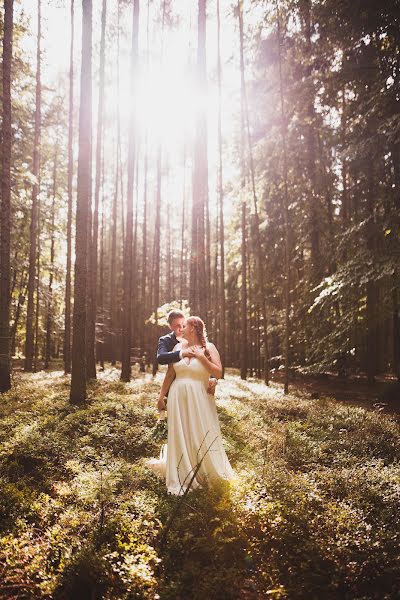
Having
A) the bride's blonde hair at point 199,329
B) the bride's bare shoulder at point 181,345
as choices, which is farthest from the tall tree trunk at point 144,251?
the bride's blonde hair at point 199,329

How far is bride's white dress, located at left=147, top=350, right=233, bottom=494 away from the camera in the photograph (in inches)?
215

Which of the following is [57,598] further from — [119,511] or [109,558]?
[119,511]

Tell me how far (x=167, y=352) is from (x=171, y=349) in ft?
1.35

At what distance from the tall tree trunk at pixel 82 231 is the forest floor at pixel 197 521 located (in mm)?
2290

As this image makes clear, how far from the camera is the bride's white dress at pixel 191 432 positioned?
545cm

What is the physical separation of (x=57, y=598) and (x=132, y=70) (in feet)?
49.0

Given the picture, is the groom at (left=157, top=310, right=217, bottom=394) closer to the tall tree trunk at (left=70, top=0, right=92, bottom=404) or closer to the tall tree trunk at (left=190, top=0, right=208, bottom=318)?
the tall tree trunk at (left=70, top=0, right=92, bottom=404)

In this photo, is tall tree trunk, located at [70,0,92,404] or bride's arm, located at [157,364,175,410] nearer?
bride's arm, located at [157,364,175,410]

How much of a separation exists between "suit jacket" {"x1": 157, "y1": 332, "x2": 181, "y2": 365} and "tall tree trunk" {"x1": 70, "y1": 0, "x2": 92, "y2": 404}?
4409mm

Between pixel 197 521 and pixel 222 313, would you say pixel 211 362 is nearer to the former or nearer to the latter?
pixel 197 521

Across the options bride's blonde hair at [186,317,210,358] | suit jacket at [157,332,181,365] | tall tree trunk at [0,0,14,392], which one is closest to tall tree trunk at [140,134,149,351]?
tall tree trunk at [0,0,14,392]

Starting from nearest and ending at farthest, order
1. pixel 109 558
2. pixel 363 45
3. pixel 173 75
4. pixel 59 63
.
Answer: pixel 109 558 → pixel 363 45 → pixel 173 75 → pixel 59 63

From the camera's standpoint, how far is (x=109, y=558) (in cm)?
386

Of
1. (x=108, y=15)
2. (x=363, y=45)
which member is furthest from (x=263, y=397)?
(x=108, y=15)
